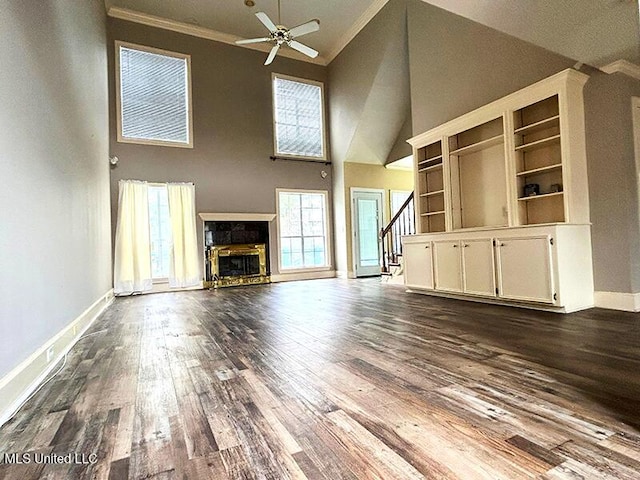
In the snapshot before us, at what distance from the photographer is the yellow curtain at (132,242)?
20.5 ft

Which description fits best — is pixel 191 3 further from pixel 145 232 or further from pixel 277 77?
pixel 145 232

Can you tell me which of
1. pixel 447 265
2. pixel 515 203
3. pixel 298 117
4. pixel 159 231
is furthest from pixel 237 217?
pixel 515 203

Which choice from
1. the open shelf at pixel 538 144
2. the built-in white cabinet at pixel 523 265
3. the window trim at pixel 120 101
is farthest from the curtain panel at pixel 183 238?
the open shelf at pixel 538 144

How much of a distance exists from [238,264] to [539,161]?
5.90 m

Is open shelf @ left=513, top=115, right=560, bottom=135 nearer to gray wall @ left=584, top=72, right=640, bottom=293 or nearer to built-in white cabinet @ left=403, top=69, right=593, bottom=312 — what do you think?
built-in white cabinet @ left=403, top=69, right=593, bottom=312

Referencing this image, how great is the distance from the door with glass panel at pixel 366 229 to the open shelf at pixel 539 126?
176 inches

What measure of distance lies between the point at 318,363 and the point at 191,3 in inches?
295

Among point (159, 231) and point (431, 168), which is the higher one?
point (431, 168)

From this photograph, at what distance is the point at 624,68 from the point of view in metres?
3.38

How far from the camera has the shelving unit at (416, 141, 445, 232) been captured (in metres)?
5.29

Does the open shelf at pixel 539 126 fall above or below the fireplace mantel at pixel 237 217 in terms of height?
above

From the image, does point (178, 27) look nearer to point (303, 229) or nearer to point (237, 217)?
point (237, 217)

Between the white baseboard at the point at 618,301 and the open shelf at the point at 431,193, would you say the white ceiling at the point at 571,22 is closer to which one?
the open shelf at the point at 431,193

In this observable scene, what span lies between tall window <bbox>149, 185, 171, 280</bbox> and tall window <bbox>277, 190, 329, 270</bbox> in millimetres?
2478
